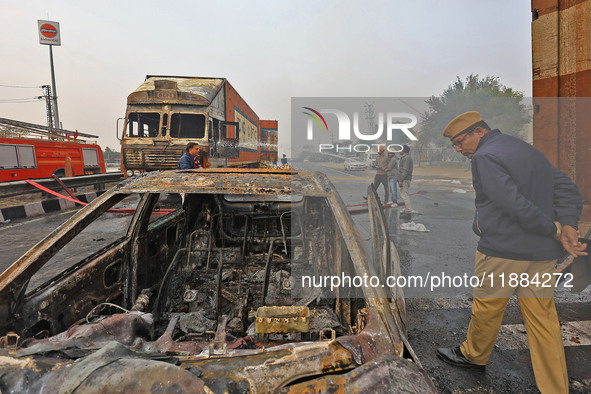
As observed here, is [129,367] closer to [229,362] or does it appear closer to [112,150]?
[229,362]

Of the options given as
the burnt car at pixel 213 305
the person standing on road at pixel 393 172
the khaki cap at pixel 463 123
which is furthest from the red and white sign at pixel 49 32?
the khaki cap at pixel 463 123

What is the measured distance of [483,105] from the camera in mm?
23656

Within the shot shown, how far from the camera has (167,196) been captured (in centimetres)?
861

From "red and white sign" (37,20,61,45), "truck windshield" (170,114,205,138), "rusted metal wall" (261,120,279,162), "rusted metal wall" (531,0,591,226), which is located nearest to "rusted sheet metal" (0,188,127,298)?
"rusted metal wall" (531,0,591,226)

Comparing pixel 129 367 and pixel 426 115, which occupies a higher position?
pixel 426 115

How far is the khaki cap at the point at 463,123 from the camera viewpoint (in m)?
2.20

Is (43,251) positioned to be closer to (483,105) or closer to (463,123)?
(463,123)

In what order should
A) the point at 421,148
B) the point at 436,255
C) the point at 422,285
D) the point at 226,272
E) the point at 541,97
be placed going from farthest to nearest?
1. the point at 421,148
2. the point at 436,255
3. the point at 422,285
4. the point at 226,272
5. the point at 541,97

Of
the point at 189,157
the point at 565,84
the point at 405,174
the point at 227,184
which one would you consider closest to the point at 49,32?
the point at 189,157

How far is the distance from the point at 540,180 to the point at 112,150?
6753cm

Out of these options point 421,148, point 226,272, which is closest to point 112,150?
point 421,148

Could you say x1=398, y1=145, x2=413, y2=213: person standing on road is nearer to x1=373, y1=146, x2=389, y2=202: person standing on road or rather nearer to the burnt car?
x1=373, y1=146, x2=389, y2=202: person standing on road

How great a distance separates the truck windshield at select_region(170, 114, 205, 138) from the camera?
9117mm

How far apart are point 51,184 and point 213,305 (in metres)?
8.72
